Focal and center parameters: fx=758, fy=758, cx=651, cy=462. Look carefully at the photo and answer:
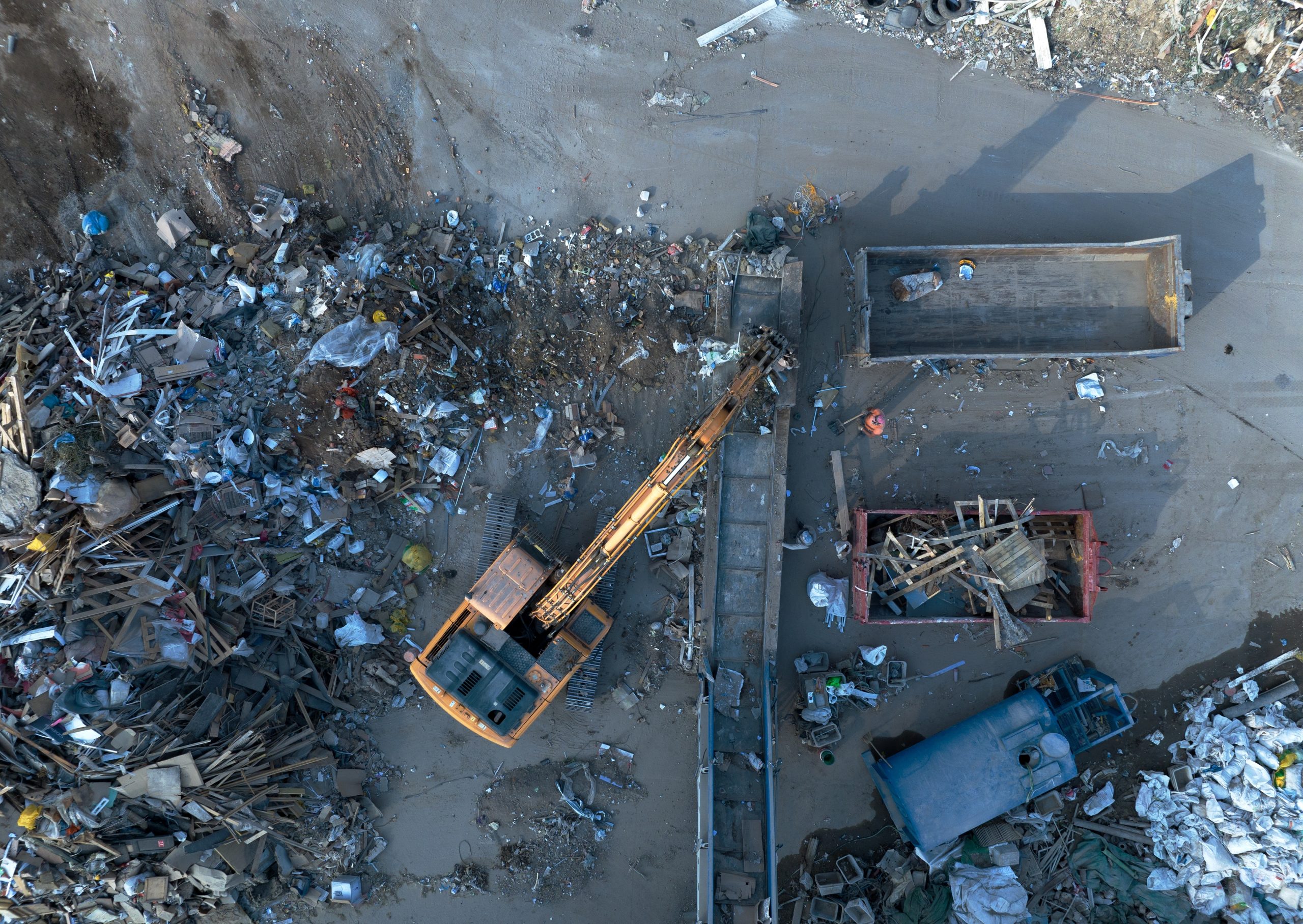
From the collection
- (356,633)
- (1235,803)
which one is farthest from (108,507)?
(1235,803)

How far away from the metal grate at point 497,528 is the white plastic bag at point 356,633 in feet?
6.20

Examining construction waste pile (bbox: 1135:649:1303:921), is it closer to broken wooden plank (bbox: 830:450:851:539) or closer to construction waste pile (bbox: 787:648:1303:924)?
construction waste pile (bbox: 787:648:1303:924)

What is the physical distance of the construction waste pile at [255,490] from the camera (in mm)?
10258

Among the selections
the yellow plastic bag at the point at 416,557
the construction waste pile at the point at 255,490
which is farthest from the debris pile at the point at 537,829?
the yellow plastic bag at the point at 416,557

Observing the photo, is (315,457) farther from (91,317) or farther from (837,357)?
(837,357)

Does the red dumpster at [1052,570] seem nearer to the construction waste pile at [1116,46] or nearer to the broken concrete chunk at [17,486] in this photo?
the construction waste pile at [1116,46]

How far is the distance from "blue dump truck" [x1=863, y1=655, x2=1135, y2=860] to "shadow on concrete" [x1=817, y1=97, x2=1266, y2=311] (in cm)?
684

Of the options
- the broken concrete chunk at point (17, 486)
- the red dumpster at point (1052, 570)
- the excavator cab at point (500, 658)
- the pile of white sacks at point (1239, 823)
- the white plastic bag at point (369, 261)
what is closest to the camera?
the excavator cab at point (500, 658)

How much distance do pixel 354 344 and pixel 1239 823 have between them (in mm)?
14712

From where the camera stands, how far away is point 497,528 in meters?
11.3

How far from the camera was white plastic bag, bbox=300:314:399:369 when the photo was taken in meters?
10.6

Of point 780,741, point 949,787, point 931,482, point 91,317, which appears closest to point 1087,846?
point 949,787

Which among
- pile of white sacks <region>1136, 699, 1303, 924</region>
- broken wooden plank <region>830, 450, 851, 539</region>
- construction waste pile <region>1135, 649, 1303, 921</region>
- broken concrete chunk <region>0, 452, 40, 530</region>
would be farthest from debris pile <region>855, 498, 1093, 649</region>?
broken concrete chunk <region>0, 452, 40, 530</region>

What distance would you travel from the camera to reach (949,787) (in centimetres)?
1079
